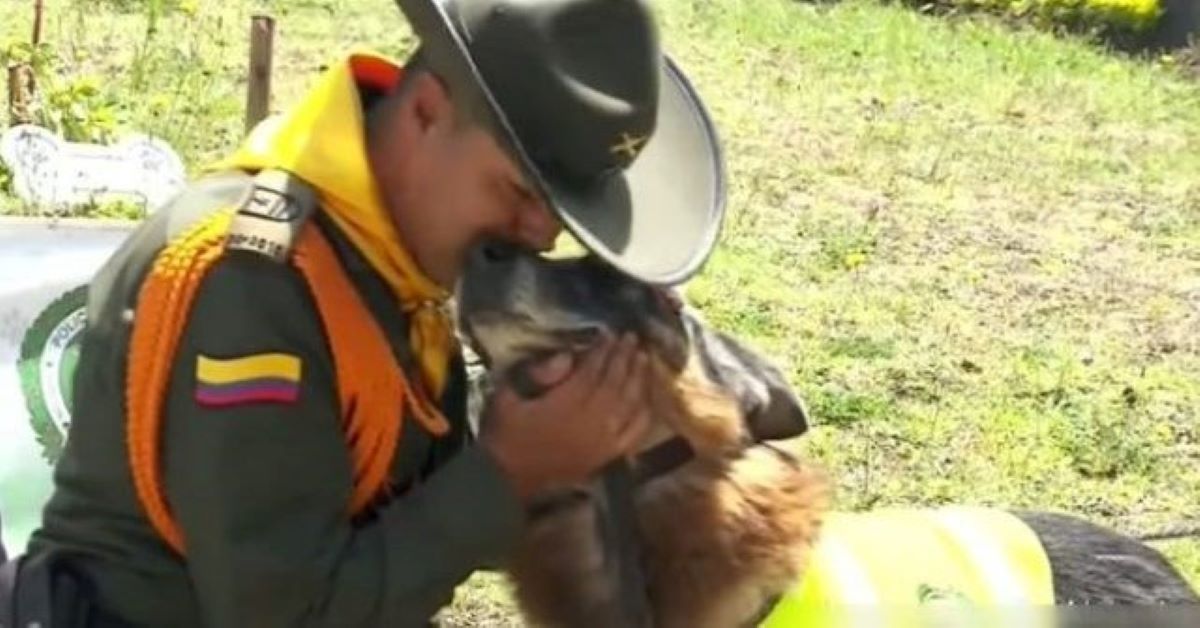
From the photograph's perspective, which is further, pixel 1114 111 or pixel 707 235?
pixel 1114 111

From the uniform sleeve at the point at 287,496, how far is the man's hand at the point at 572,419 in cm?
4

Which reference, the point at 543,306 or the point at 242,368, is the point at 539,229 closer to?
the point at 543,306

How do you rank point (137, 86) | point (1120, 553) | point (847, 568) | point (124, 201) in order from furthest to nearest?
point (137, 86) → point (124, 201) → point (1120, 553) → point (847, 568)

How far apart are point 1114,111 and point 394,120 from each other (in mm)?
7735

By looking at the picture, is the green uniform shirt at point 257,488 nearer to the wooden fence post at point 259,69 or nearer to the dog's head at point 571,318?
the dog's head at point 571,318

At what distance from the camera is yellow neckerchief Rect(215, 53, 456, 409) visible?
8.01 ft

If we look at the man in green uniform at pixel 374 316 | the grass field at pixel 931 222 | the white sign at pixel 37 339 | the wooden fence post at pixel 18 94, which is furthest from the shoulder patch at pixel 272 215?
the wooden fence post at pixel 18 94

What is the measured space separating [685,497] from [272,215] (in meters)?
0.58

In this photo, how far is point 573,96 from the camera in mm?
2354

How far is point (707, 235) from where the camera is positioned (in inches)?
99.8

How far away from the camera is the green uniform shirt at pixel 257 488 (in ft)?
7.80

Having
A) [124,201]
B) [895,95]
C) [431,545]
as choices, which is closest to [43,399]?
[124,201]

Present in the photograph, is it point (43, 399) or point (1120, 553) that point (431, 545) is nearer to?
point (1120, 553)

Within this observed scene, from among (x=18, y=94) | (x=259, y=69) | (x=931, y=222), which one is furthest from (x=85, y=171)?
(x=931, y=222)
